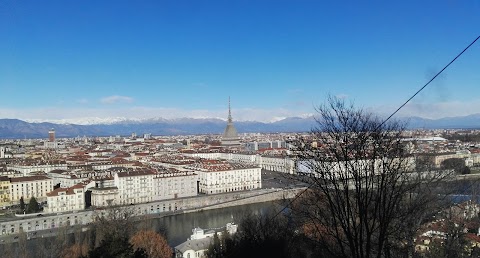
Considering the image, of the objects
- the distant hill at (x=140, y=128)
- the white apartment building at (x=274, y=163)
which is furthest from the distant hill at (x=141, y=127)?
the white apartment building at (x=274, y=163)

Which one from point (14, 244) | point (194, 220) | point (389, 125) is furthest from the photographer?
point (194, 220)

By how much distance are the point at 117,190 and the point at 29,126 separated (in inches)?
4149

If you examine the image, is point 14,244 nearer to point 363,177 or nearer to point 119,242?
point 119,242

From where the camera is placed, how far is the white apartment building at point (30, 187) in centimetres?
1213

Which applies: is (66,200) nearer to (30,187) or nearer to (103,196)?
(103,196)

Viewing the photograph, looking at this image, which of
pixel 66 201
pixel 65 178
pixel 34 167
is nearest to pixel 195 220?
pixel 66 201

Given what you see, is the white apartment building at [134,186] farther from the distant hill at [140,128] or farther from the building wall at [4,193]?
the distant hill at [140,128]

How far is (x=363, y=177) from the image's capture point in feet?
6.90

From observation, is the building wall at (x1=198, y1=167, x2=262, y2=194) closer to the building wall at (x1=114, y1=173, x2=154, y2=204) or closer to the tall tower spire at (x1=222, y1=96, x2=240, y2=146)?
the building wall at (x1=114, y1=173, x2=154, y2=204)

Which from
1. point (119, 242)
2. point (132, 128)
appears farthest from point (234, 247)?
point (132, 128)

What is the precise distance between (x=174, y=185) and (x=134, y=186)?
50.0 inches

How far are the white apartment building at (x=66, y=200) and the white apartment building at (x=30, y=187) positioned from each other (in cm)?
234

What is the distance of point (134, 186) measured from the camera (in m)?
11.7

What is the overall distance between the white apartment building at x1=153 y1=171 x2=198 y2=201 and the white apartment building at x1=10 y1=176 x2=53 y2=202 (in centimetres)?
345
